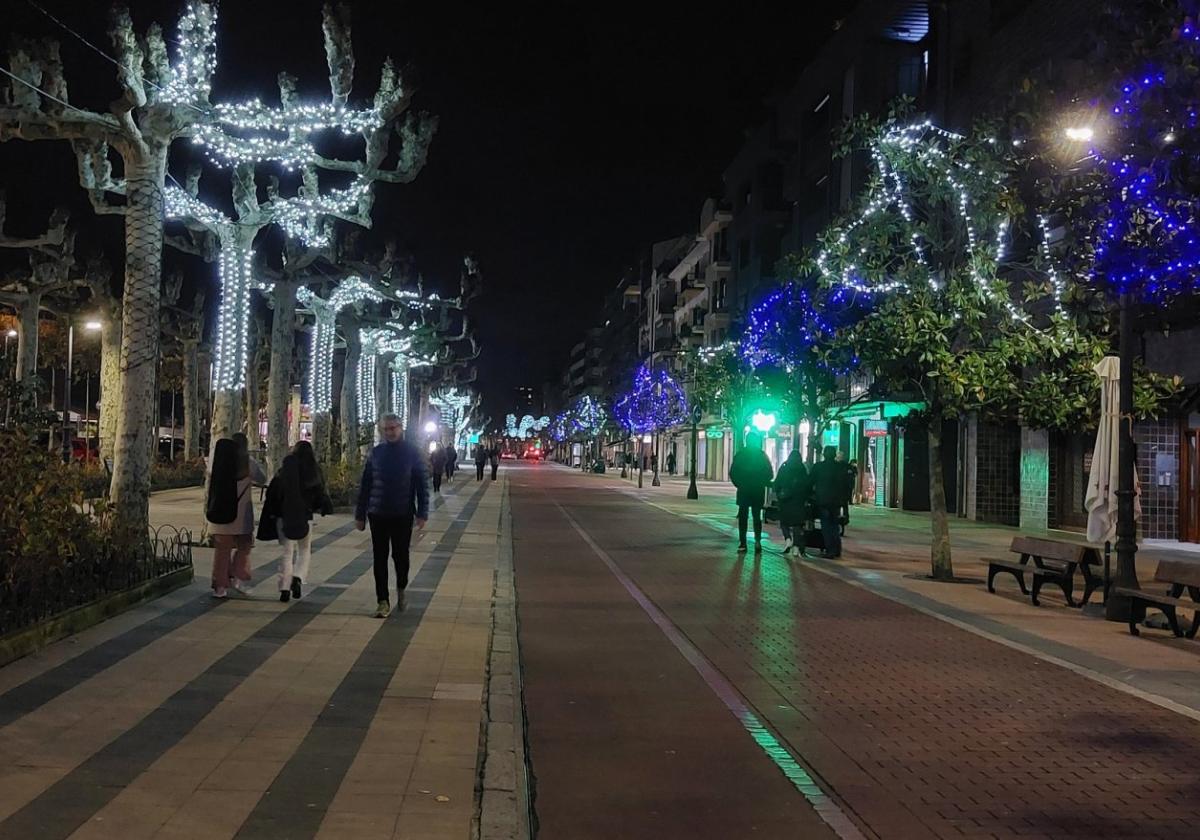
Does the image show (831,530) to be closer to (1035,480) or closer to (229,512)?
(229,512)

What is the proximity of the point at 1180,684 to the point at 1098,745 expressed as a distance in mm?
2534

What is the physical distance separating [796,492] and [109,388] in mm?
19166

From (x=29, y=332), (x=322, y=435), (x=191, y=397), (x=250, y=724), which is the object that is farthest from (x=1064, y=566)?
(x=191, y=397)

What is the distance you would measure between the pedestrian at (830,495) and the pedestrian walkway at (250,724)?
Result: 8.82 meters

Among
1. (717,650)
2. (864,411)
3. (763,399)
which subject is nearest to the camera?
(717,650)

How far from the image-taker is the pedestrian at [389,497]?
10.8 meters

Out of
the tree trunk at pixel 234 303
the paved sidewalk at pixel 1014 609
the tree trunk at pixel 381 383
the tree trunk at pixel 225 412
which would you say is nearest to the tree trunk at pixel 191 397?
the tree trunk at pixel 381 383

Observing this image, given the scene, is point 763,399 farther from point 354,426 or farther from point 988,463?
point 354,426

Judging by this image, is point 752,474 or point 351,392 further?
point 351,392

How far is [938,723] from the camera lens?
7609mm

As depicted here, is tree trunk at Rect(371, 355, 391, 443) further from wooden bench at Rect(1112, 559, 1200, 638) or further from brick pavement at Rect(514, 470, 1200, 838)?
wooden bench at Rect(1112, 559, 1200, 638)

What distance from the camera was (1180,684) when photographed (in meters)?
9.09

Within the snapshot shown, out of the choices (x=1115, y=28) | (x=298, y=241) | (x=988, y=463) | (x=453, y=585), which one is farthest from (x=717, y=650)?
(x=988, y=463)

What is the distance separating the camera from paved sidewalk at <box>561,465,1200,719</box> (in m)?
9.64
